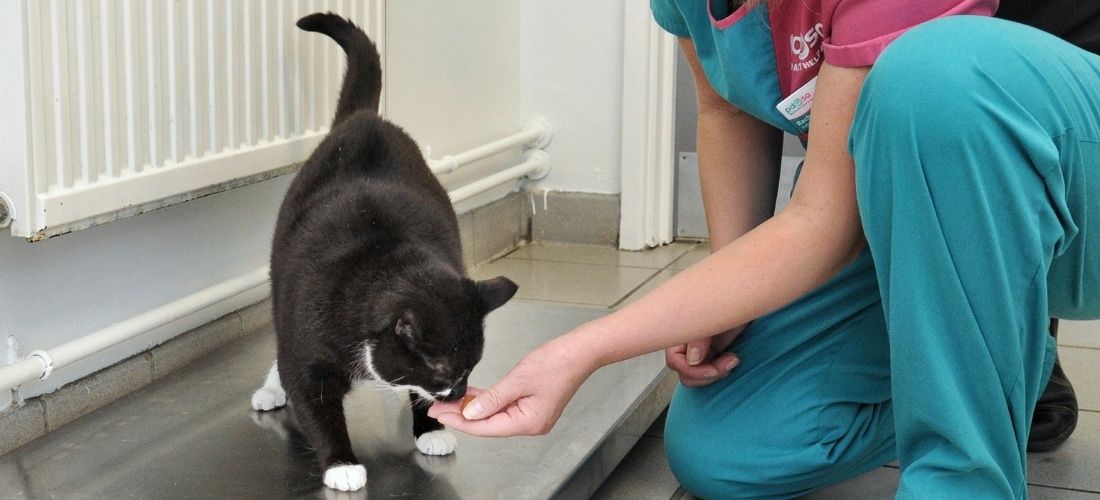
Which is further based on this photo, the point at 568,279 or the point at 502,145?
the point at 502,145

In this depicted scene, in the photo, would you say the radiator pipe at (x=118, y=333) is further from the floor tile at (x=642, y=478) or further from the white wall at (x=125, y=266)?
the floor tile at (x=642, y=478)

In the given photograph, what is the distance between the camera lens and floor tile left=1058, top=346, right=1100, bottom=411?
179cm

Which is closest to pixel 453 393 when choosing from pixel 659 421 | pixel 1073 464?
pixel 659 421

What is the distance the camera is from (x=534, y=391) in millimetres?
1077

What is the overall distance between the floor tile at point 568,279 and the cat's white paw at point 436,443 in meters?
0.85

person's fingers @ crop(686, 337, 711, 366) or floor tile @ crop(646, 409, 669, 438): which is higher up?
person's fingers @ crop(686, 337, 711, 366)

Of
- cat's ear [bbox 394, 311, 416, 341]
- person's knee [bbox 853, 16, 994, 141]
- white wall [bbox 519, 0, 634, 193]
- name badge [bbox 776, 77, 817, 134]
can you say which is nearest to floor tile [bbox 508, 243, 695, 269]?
white wall [bbox 519, 0, 634, 193]

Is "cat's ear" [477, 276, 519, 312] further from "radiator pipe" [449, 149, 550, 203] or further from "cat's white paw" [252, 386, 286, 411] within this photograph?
"radiator pipe" [449, 149, 550, 203]

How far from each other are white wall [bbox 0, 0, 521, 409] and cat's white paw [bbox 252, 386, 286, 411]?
0.23m

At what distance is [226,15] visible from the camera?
1.59 metres

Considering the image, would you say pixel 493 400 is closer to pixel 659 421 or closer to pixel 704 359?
pixel 704 359

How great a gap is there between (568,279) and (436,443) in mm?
1062

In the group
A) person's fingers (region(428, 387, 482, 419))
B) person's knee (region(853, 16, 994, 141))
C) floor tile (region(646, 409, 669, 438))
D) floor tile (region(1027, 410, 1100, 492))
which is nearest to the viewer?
person's knee (region(853, 16, 994, 141))

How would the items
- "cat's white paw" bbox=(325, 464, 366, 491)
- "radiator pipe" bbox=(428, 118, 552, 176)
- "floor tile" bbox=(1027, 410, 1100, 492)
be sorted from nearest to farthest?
"cat's white paw" bbox=(325, 464, 366, 491)
"floor tile" bbox=(1027, 410, 1100, 492)
"radiator pipe" bbox=(428, 118, 552, 176)
